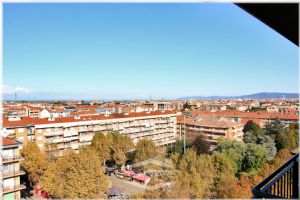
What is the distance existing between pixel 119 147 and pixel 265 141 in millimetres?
6083

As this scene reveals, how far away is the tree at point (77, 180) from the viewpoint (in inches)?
287

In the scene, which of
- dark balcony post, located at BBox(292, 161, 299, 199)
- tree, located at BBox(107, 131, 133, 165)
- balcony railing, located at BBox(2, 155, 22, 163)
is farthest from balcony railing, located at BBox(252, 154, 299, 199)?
tree, located at BBox(107, 131, 133, 165)

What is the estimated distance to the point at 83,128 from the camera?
49.9ft

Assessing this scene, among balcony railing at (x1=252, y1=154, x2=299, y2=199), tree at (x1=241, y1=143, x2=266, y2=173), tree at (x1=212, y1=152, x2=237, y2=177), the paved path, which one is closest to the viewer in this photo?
balcony railing at (x1=252, y1=154, x2=299, y2=199)

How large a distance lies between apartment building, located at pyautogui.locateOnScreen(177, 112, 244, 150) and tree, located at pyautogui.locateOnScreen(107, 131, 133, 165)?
167 inches

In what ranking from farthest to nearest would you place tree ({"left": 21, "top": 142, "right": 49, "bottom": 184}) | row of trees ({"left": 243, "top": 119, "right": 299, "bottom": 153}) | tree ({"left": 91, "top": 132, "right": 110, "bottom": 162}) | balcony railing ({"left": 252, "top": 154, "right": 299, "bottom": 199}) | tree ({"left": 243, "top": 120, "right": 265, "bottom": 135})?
tree ({"left": 243, "top": 120, "right": 265, "bottom": 135}), row of trees ({"left": 243, "top": 119, "right": 299, "bottom": 153}), tree ({"left": 91, "top": 132, "right": 110, "bottom": 162}), tree ({"left": 21, "top": 142, "right": 49, "bottom": 184}), balcony railing ({"left": 252, "top": 154, "right": 299, "bottom": 199})

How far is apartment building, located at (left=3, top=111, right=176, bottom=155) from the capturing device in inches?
521

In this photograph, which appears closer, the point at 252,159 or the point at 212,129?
the point at 252,159

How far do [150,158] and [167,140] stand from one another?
658cm

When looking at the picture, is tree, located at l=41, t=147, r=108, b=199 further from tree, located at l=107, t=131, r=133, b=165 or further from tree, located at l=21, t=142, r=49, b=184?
tree, located at l=107, t=131, r=133, b=165

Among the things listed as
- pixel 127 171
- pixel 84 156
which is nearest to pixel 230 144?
pixel 127 171

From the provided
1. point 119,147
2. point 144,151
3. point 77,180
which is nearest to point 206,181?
point 77,180

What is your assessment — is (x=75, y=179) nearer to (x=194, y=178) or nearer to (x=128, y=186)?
(x=194, y=178)

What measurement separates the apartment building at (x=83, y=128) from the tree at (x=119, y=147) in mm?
2191
